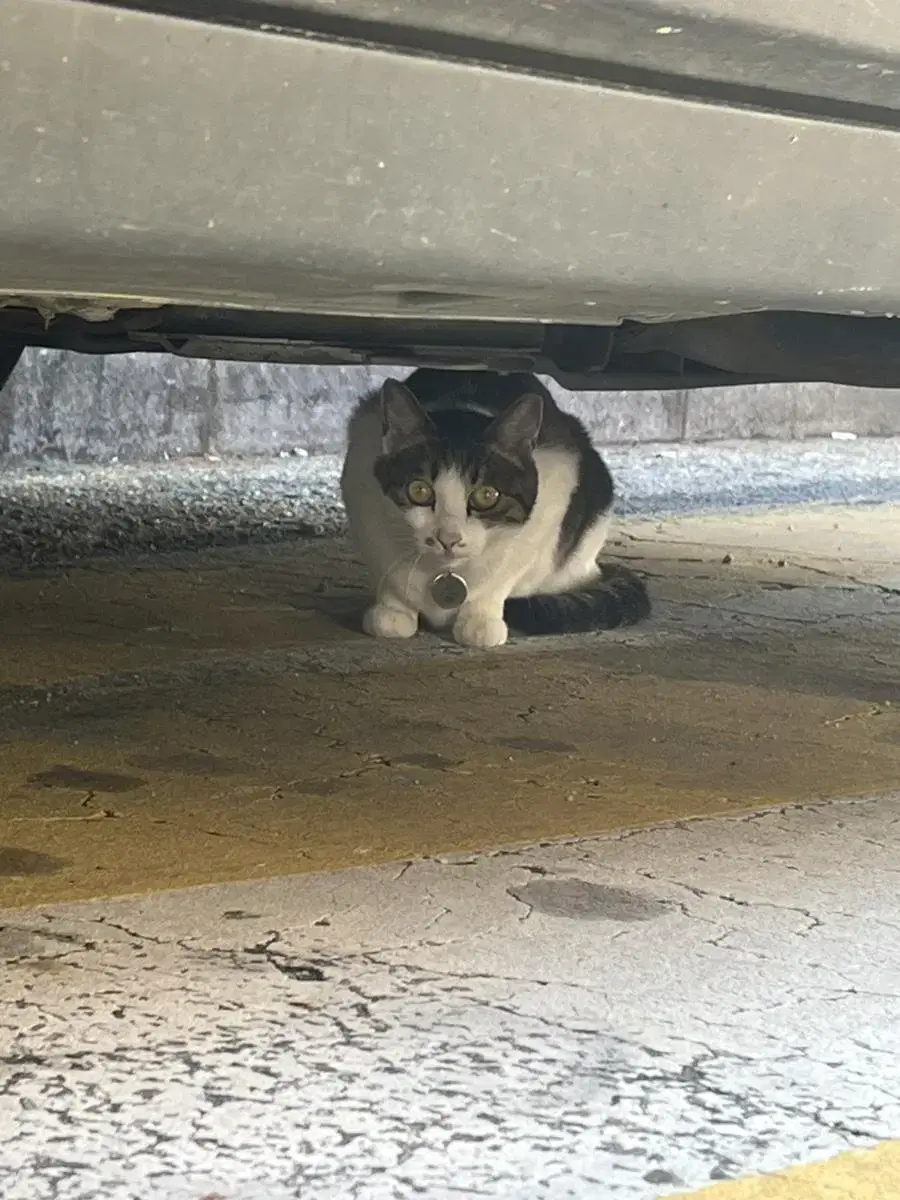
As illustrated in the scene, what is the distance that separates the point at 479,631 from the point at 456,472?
25 cm

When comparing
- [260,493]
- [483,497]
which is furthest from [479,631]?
[260,493]

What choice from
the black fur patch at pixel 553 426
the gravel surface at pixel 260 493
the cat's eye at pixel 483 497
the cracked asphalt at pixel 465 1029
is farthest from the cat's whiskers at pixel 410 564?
the cracked asphalt at pixel 465 1029

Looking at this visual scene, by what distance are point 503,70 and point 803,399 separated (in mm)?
4678

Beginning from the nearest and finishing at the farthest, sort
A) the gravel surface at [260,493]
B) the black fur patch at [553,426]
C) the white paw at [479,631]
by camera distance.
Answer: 1. the white paw at [479,631]
2. the black fur patch at [553,426]
3. the gravel surface at [260,493]

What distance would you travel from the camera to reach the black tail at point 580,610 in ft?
7.69

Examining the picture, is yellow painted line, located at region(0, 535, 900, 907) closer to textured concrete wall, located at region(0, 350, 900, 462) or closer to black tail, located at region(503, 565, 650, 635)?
black tail, located at region(503, 565, 650, 635)

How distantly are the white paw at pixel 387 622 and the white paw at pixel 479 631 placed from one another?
8cm

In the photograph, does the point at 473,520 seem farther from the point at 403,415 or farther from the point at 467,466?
the point at 403,415

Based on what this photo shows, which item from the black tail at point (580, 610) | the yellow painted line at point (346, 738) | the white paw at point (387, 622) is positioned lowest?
the yellow painted line at point (346, 738)

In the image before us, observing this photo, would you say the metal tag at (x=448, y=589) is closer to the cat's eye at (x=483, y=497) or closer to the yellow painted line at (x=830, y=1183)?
the cat's eye at (x=483, y=497)

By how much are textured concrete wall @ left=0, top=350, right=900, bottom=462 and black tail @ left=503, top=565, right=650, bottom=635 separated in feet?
6.17

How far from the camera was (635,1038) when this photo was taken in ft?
3.26

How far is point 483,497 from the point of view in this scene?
231 centimetres

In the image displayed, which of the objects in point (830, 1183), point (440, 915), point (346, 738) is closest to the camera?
point (830, 1183)
